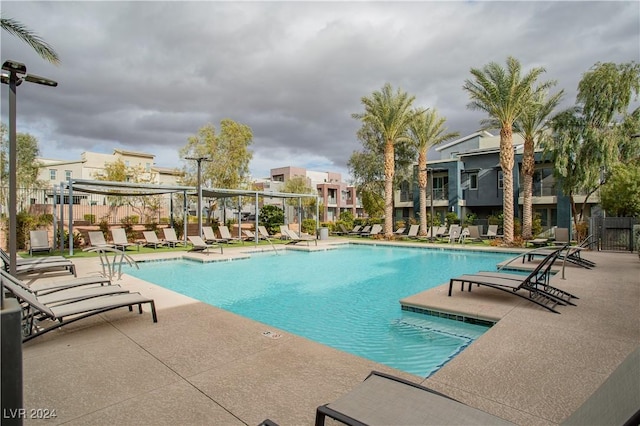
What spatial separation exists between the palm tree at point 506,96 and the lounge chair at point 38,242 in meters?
20.2

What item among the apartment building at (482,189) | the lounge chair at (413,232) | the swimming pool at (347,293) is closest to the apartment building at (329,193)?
the apartment building at (482,189)

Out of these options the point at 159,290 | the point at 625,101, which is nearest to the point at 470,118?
the point at 625,101

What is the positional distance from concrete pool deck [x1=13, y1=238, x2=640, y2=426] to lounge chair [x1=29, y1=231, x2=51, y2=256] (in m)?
11.3

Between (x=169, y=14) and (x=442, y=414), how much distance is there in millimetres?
11777

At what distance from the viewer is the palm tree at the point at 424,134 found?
74.4 ft

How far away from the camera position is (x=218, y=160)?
24734 millimetres

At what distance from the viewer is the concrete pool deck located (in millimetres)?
2693

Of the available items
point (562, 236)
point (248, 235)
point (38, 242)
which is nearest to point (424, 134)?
point (562, 236)

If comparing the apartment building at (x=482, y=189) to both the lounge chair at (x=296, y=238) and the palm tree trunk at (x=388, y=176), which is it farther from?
the lounge chair at (x=296, y=238)

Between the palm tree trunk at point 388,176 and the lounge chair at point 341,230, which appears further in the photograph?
the lounge chair at point 341,230

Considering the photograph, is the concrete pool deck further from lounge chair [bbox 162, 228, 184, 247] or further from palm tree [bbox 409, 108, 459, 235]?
palm tree [bbox 409, 108, 459, 235]

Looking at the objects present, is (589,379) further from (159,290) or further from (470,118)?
(470,118)

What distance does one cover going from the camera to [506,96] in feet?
56.0

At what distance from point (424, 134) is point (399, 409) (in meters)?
22.6
